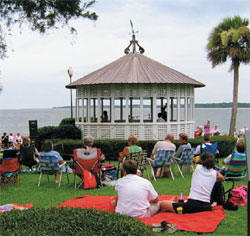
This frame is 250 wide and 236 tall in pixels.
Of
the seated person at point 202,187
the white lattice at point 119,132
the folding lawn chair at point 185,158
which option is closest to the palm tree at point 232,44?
the white lattice at point 119,132

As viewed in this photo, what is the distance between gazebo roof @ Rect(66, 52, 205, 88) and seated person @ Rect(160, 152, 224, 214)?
11897 millimetres

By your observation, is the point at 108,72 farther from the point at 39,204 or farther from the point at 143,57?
the point at 39,204

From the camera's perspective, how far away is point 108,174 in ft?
39.4

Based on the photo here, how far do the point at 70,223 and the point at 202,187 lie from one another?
133 inches

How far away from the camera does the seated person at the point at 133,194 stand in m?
7.34

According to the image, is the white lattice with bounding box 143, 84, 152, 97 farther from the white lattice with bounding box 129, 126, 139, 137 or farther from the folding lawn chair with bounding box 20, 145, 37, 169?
the folding lawn chair with bounding box 20, 145, 37, 169

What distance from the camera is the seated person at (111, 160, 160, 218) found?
7.34 metres

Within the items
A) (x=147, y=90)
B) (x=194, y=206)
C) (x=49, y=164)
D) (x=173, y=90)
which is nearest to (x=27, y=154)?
(x=49, y=164)

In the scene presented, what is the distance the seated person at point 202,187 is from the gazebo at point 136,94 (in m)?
11.8

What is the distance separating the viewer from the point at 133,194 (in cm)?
734

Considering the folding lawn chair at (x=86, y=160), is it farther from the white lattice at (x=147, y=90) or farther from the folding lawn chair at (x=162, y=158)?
the white lattice at (x=147, y=90)

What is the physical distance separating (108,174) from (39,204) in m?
3.15

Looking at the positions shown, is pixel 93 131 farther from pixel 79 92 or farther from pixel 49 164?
pixel 49 164

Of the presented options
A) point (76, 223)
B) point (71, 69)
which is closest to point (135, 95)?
point (71, 69)
